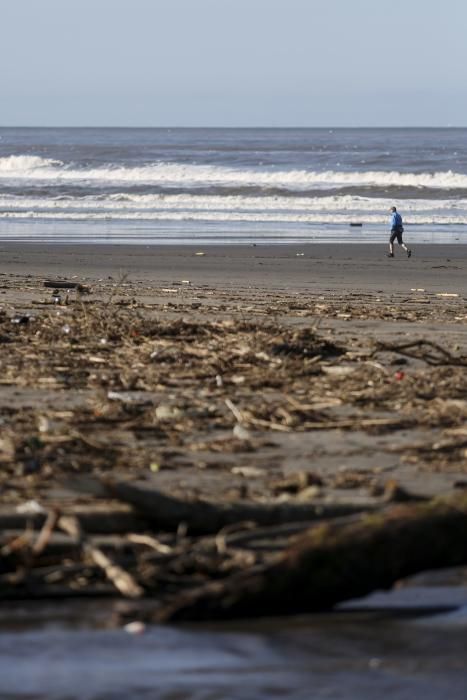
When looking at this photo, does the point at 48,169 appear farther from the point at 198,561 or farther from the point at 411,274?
the point at 198,561

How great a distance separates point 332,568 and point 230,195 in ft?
135

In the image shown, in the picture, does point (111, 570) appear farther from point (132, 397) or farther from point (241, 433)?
point (132, 397)

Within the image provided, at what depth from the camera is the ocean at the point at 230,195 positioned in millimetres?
30500

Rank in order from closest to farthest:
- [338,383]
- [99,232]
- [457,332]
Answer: [338,383] < [457,332] < [99,232]

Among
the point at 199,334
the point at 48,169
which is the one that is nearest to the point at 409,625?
the point at 199,334

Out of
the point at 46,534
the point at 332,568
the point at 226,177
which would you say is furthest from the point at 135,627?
the point at 226,177

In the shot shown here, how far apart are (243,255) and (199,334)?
13.1m

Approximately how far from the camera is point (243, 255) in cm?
2312

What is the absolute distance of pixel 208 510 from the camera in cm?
467

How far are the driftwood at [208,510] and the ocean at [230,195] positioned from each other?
22229 mm

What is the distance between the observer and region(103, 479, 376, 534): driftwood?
15.1 ft

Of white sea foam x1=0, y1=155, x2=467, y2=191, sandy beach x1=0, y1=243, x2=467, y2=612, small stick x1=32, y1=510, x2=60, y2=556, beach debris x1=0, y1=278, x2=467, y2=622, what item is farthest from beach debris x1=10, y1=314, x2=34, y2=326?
white sea foam x1=0, y1=155, x2=467, y2=191

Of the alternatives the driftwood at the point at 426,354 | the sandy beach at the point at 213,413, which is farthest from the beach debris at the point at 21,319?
the driftwood at the point at 426,354

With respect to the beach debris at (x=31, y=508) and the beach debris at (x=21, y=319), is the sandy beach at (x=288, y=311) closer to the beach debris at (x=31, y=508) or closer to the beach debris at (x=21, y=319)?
the beach debris at (x=21, y=319)
